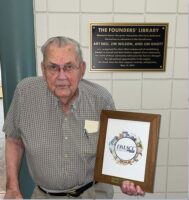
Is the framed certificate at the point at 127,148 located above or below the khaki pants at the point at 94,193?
above

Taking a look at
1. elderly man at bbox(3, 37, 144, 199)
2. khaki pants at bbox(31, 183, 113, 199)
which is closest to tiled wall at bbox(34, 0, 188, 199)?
elderly man at bbox(3, 37, 144, 199)

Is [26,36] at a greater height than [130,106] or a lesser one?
greater

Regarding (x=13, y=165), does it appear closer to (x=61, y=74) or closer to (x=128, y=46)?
(x=61, y=74)

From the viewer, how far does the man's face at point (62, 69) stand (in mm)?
1234

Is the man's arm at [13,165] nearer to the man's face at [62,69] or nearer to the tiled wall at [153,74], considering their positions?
the man's face at [62,69]

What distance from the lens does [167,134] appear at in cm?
203

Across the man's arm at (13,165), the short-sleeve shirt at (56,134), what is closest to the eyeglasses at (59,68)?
the short-sleeve shirt at (56,134)

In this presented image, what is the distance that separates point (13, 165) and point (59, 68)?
569mm

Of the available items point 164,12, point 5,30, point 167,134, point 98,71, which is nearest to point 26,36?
point 5,30

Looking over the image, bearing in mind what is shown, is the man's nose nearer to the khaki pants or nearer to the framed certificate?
the framed certificate

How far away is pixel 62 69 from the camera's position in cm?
124

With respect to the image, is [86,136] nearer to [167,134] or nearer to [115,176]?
[115,176]

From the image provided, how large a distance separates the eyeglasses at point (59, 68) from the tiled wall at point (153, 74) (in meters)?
0.65

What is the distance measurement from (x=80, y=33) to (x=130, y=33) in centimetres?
33
